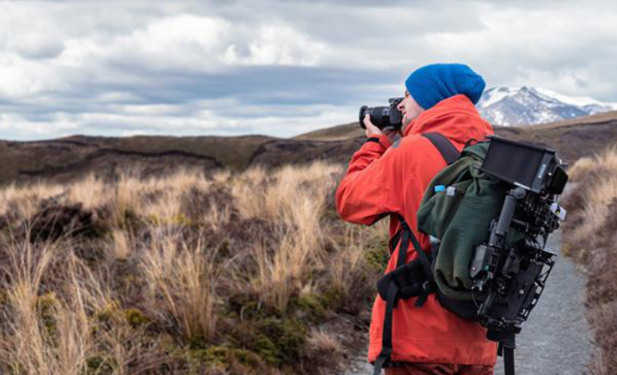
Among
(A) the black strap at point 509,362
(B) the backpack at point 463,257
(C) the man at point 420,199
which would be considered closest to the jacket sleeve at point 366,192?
(C) the man at point 420,199

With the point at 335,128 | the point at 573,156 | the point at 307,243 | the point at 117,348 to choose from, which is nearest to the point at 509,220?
the point at 117,348

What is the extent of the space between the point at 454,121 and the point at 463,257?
62cm

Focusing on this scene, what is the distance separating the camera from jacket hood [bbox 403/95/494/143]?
268 centimetres

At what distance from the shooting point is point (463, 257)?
232 centimetres

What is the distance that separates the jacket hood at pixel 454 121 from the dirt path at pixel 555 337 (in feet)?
10.3

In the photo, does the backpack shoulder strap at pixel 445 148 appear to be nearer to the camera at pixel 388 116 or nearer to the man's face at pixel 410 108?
the man's face at pixel 410 108

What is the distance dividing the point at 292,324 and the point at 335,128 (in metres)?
74.8

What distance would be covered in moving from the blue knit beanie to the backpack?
0.25 m

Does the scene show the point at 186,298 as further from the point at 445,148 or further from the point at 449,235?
the point at 449,235

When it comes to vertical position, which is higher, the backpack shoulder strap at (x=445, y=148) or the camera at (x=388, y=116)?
the camera at (x=388, y=116)

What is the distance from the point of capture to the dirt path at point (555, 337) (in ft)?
18.0

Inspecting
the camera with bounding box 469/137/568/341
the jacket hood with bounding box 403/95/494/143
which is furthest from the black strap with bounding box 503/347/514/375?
the jacket hood with bounding box 403/95/494/143

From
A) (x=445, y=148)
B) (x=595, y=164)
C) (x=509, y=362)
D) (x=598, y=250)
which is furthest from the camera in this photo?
(x=595, y=164)

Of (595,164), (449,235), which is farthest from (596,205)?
(595,164)
